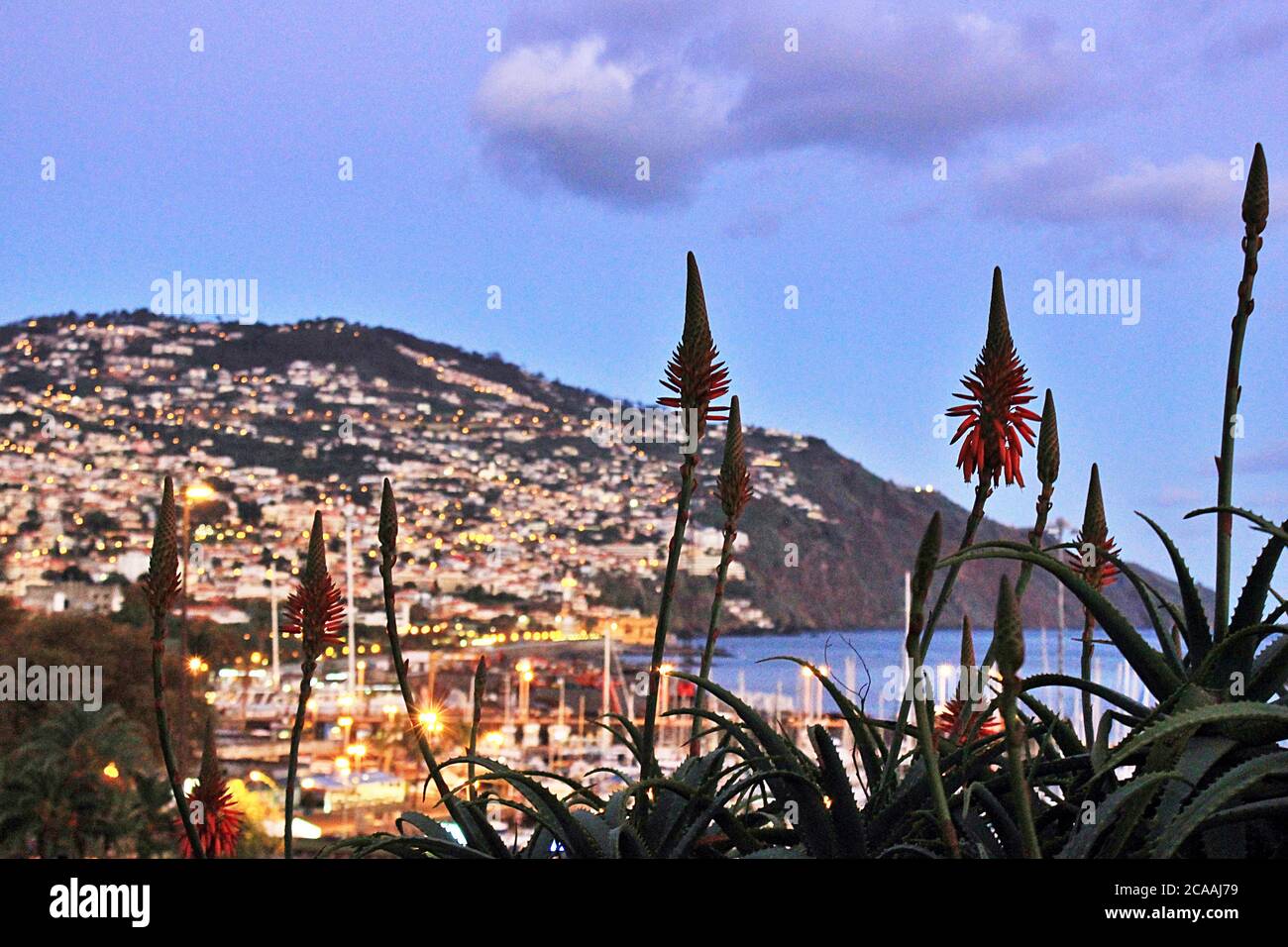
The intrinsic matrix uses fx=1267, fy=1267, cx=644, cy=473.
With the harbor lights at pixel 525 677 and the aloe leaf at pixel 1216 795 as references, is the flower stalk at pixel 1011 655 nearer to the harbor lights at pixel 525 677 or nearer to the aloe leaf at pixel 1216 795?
the aloe leaf at pixel 1216 795

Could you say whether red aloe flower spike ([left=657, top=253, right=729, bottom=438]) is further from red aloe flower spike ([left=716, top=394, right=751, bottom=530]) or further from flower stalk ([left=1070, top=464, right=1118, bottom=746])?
flower stalk ([left=1070, top=464, right=1118, bottom=746])

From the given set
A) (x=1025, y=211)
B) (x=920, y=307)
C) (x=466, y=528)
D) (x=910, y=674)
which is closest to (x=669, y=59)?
(x=1025, y=211)

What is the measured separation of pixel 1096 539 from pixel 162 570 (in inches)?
60.9

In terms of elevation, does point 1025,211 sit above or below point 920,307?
above

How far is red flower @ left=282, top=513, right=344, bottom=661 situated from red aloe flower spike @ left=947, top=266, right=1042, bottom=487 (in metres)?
1.05

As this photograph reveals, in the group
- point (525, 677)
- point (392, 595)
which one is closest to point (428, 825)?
point (392, 595)

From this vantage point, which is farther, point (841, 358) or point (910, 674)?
point (841, 358)

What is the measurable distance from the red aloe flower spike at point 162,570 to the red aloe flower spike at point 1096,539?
145 centimetres

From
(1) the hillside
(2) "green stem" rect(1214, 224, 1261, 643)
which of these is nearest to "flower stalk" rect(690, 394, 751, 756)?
(2) "green stem" rect(1214, 224, 1261, 643)

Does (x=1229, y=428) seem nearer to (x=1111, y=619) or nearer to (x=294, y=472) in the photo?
(x=1111, y=619)

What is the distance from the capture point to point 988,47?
379cm

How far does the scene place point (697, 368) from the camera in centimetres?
191
